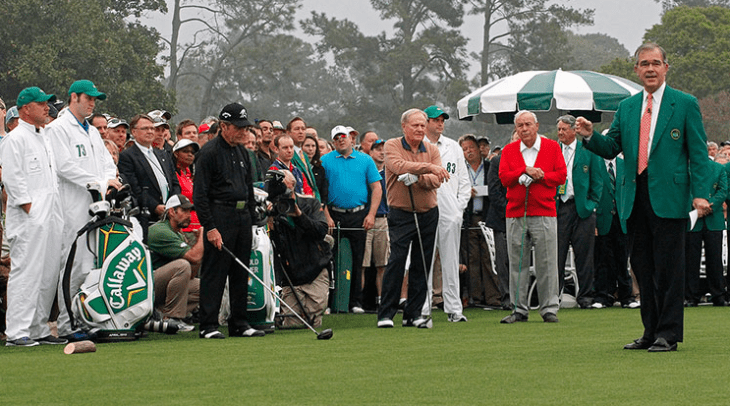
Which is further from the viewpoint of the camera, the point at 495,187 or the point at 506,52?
the point at 506,52

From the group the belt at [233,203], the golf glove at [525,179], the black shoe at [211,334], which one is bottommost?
the black shoe at [211,334]

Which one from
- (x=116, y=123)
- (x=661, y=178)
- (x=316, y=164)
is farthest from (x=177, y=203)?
(x=661, y=178)

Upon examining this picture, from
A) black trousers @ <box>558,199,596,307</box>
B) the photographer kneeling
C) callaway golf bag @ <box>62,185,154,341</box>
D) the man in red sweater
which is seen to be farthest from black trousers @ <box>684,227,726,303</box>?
callaway golf bag @ <box>62,185,154,341</box>

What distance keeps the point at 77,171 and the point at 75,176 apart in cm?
4

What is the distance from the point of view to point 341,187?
1309cm

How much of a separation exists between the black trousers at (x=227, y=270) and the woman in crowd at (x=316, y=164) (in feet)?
10.3

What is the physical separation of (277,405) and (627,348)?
330 centimetres

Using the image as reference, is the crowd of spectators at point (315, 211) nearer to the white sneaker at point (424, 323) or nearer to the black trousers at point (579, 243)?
the black trousers at point (579, 243)

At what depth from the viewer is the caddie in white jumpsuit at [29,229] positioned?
8.87m

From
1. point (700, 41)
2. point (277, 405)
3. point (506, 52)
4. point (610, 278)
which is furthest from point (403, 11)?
point (277, 405)

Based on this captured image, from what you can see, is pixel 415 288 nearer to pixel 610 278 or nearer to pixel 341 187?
pixel 341 187

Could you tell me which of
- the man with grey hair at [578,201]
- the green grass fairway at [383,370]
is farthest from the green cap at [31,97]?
the man with grey hair at [578,201]

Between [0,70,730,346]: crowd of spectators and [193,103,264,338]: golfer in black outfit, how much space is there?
1cm

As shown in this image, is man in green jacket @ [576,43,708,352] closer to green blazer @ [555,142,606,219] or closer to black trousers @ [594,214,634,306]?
green blazer @ [555,142,606,219]
